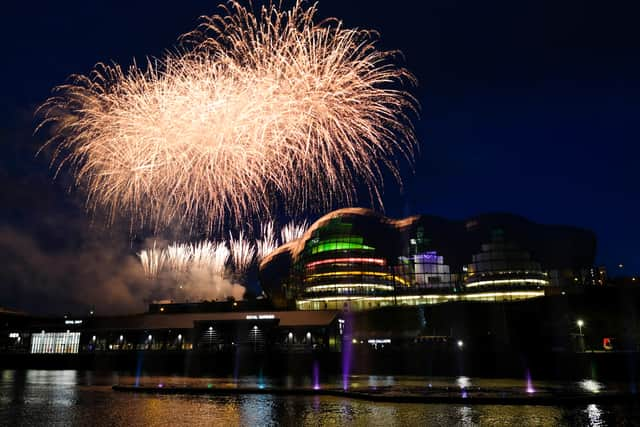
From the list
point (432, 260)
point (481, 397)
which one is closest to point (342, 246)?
point (432, 260)

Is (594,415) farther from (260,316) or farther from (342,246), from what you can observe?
(342,246)

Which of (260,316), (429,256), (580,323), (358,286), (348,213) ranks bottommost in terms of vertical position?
(580,323)

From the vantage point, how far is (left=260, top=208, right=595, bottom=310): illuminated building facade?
Result: 90.6m

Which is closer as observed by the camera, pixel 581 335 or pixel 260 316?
pixel 581 335

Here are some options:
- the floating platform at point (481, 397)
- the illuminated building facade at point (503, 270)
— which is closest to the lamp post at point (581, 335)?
the illuminated building facade at point (503, 270)

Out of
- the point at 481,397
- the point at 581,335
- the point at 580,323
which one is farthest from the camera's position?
the point at 580,323

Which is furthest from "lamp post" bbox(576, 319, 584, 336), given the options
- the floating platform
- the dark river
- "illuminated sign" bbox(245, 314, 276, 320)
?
"illuminated sign" bbox(245, 314, 276, 320)

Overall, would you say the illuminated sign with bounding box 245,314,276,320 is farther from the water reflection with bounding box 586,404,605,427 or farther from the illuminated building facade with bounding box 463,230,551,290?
the water reflection with bounding box 586,404,605,427

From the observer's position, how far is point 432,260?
94062 millimetres

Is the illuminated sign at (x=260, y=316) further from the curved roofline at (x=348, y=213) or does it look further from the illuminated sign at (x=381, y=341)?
the curved roofline at (x=348, y=213)

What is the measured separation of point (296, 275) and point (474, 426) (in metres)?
87.7

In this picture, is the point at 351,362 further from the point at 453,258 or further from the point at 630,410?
the point at 453,258

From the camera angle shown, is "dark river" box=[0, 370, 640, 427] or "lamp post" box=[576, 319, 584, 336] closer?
"dark river" box=[0, 370, 640, 427]

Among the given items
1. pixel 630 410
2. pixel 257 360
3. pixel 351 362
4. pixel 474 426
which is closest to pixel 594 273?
pixel 351 362
